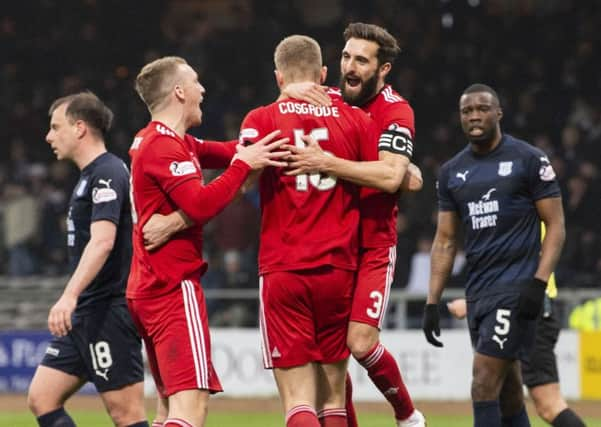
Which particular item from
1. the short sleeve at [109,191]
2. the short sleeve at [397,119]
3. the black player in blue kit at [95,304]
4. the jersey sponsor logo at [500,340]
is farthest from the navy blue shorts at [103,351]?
the jersey sponsor logo at [500,340]

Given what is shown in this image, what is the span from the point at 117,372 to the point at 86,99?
5.17 feet

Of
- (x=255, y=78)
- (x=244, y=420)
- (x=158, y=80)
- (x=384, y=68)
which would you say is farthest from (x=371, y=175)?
(x=255, y=78)

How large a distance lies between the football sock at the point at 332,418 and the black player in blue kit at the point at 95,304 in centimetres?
119

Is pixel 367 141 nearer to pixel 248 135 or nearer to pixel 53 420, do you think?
pixel 248 135

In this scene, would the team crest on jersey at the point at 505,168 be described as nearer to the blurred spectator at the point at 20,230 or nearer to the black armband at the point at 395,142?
the black armband at the point at 395,142

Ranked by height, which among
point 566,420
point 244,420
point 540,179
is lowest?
point 244,420

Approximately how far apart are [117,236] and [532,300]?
2420mm

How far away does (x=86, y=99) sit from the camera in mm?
8047

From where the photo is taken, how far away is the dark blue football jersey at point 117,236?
785 centimetres

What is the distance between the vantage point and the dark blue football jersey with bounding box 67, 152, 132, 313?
25.8 ft

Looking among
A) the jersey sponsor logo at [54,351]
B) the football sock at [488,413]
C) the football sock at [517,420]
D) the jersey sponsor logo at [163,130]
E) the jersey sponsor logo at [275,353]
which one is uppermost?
the jersey sponsor logo at [163,130]

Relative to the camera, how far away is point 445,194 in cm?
876

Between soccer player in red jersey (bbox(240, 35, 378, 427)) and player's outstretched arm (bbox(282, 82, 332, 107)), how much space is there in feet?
0.10

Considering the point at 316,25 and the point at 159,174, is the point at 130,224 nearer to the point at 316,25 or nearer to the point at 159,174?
the point at 159,174
